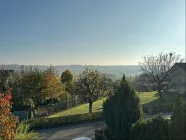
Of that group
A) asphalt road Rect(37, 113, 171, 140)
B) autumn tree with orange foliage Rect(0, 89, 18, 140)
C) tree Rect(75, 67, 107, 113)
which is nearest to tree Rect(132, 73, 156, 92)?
tree Rect(75, 67, 107, 113)

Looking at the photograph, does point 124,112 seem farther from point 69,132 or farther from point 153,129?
point 69,132

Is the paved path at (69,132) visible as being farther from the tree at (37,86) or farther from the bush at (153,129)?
the bush at (153,129)

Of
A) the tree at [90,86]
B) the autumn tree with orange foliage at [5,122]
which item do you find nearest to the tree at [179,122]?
the autumn tree with orange foliage at [5,122]

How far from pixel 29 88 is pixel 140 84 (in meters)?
17.7

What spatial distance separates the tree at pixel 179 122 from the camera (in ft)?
21.3

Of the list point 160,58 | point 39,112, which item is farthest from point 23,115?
point 160,58

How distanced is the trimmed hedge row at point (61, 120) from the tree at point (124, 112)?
11.2 meters

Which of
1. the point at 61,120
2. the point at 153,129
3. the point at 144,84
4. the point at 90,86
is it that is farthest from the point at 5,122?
the point at 144,84

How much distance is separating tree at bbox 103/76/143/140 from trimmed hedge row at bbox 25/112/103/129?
11.2 meters

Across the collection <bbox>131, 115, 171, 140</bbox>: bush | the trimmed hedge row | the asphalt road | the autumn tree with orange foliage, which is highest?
the autumn tree with orange foliage

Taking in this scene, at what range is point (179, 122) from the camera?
22.0 ft

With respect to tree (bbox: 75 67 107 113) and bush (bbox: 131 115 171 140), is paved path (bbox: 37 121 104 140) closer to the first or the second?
tree (bbox: 75 67 107 113)

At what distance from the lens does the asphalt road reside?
1867cm

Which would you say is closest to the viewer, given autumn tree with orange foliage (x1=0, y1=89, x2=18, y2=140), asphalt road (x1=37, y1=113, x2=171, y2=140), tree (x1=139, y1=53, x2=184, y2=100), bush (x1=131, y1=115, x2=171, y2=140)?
autumn tree with orange foliage (x1=0, y1=89, x2=18, y2=140)
